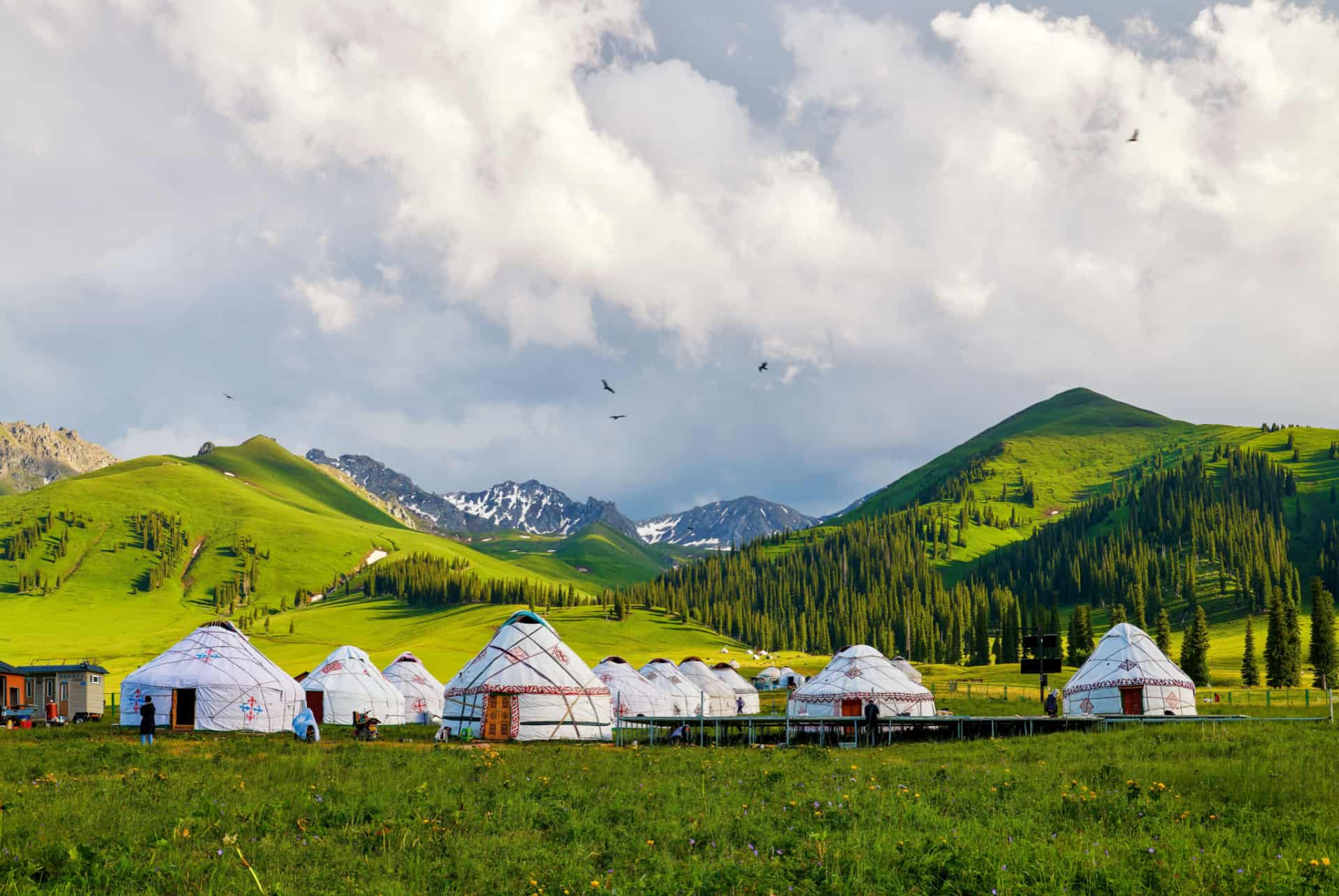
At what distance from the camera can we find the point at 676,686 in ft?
214

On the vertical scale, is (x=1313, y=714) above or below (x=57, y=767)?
below

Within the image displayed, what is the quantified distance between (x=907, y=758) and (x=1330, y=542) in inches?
7537

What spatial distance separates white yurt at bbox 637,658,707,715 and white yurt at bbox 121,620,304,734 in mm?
26301

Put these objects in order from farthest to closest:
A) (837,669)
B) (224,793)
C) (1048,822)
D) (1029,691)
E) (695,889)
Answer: (1029,691), (837,669), (224,793), (1048,822), (695,889)

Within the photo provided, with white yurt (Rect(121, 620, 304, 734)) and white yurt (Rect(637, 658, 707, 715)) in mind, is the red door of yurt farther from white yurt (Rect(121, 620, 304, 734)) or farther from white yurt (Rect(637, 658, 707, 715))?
white yurt (Rect(121, 620, 304, 734))

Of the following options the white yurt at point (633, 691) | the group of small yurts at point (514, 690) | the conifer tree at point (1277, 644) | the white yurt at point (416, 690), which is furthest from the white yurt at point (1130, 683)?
the conifer tree at point (1277, 644)

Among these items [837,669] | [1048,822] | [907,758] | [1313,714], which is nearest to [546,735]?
[837,669]

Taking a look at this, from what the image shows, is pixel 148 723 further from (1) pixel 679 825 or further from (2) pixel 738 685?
(2) pixel 738 685

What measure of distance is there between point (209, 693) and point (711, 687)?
4011 cm

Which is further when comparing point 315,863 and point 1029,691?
point 1029,691

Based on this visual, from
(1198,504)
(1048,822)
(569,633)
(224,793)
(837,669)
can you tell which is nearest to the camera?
(1048,822)

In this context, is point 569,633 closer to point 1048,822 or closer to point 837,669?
point 837,669

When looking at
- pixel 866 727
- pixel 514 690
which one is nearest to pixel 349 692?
pixel 514 690

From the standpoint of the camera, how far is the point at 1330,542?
176 meters
